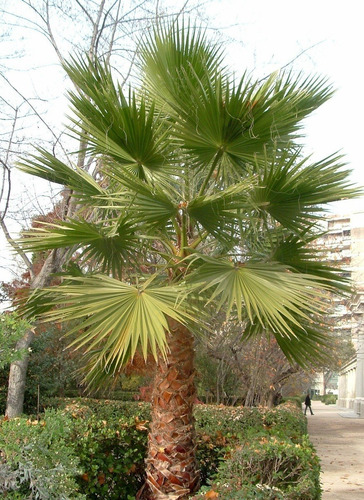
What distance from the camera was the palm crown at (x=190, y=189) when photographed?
488cm

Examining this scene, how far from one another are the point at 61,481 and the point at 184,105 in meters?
3.32

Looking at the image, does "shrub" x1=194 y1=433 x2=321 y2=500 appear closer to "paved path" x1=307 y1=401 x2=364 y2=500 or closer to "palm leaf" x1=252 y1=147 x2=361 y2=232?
"paved path" x1=307 y1=401 x2=364 y2=500

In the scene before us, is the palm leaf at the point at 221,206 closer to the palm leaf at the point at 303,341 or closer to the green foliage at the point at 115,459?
the palm leaf at the point at 303,341

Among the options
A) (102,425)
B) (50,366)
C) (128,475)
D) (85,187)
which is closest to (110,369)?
(102,425)

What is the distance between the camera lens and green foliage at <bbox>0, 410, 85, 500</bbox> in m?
3.68

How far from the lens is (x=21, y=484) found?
13.8 ft

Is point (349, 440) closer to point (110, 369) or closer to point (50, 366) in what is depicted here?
point (50, 366)

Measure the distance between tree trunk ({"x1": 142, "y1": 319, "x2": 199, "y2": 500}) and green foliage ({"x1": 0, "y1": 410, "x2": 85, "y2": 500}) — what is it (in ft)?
5.87

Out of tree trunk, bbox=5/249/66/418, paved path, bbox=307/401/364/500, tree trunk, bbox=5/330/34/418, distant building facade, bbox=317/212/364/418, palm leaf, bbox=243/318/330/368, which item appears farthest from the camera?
distant building facade, bbox=317/212/364/418

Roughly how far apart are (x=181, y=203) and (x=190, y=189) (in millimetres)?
314

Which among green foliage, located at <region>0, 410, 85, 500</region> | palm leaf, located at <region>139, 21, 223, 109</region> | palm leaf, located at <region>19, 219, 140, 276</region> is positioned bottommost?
green foliage, located at <region>0, 410, 85, 500</region>

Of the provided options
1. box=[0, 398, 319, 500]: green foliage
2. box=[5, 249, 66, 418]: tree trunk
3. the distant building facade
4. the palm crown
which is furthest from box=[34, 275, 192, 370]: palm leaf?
box=[5, 249, 66, 418]: tree trunk

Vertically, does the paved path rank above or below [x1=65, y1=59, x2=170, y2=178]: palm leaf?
below

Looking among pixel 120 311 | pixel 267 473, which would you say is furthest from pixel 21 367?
pixel 267 473
